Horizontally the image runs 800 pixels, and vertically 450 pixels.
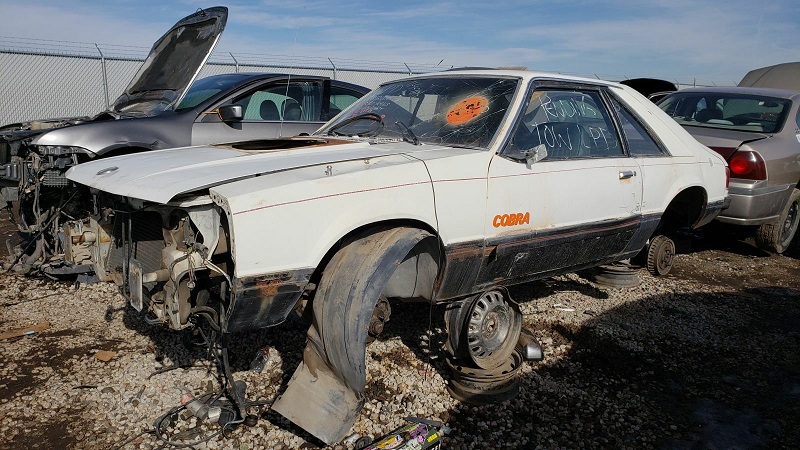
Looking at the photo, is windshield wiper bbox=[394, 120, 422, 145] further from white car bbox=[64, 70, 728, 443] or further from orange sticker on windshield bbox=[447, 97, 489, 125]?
orange sticker on windshield bbox=[447, 97, 489, 125]

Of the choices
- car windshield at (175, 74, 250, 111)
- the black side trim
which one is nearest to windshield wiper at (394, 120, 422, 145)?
the black side trim

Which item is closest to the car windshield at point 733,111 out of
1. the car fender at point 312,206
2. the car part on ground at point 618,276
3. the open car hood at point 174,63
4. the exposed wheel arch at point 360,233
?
the car part on ground at point 618,276

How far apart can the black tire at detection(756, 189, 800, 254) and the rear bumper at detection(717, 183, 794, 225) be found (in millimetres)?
337

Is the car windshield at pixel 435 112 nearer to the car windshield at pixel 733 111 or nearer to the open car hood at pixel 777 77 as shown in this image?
the car windshield at pixel 733 111

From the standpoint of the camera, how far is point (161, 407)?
310 cm

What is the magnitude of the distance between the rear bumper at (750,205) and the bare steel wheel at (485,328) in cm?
332

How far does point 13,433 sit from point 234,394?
1086 millimetres

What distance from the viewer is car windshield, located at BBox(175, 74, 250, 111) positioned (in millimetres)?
5730

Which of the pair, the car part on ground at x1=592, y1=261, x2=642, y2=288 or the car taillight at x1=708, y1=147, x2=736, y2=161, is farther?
the car taillight at x1=708, y1=147, x2=736, y2=161

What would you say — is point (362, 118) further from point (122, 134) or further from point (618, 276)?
point (618, 276)

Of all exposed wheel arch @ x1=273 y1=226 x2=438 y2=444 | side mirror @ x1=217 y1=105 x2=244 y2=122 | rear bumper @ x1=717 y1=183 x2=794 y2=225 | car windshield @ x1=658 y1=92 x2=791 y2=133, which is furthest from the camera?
car windshield @ x1=658 y1=92 x2=791 y2=133

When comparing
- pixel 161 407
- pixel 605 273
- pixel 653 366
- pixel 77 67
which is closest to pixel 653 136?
pixel 605 273

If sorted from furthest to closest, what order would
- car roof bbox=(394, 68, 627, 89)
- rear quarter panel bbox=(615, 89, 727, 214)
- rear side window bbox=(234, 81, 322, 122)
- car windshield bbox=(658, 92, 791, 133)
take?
car windshield bbox=(658, 92, 791, 133)
rear side window bbox=(234, 81, 322, 122)
rear quarter panel bbox=(615, 89, 727, 214)
car roof bbox=(394, 68, 627, 89)

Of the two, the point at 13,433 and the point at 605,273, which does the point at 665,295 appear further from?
the point at 13,433
